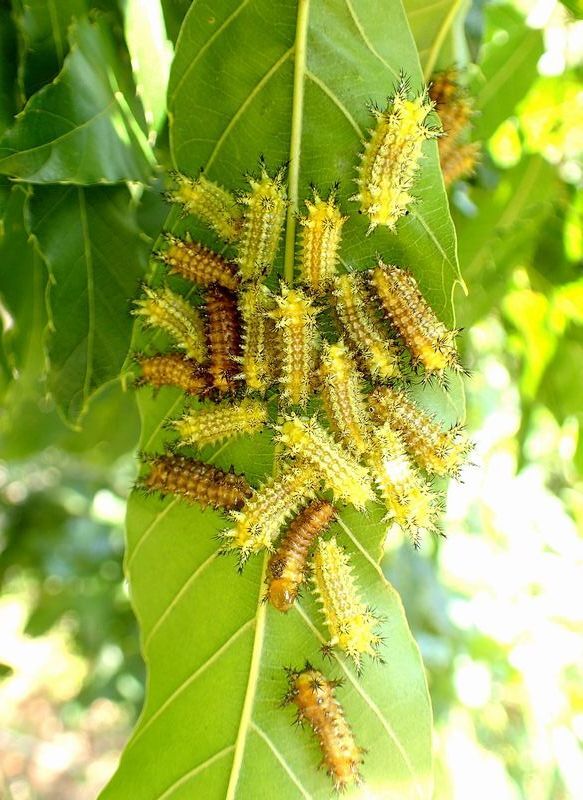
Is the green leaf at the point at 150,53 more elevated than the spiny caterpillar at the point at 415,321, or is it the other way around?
the green leaf at the point at 150,53

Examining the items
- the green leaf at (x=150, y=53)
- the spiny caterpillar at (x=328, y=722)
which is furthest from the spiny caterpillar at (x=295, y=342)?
the spiny caterpillar at (x=328, y=722)

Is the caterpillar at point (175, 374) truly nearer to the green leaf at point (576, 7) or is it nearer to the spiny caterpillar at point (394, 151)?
the spiny caterpillar at point (394, 151)

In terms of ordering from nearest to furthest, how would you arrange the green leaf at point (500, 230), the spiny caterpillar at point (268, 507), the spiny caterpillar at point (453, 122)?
the spiny caterpillar at point (268, 507) < the spiny caterpillar at point (453, 122) < the green leaf at point (500, 230)

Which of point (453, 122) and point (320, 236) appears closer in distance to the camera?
point (320, 236)

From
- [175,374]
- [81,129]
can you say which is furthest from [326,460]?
[81,129]

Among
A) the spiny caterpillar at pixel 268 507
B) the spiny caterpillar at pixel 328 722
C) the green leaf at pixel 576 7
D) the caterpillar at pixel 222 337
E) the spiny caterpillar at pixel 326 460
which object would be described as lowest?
the spiny caterpillar at pixel 328 722

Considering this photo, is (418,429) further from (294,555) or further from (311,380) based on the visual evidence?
(294,555)
